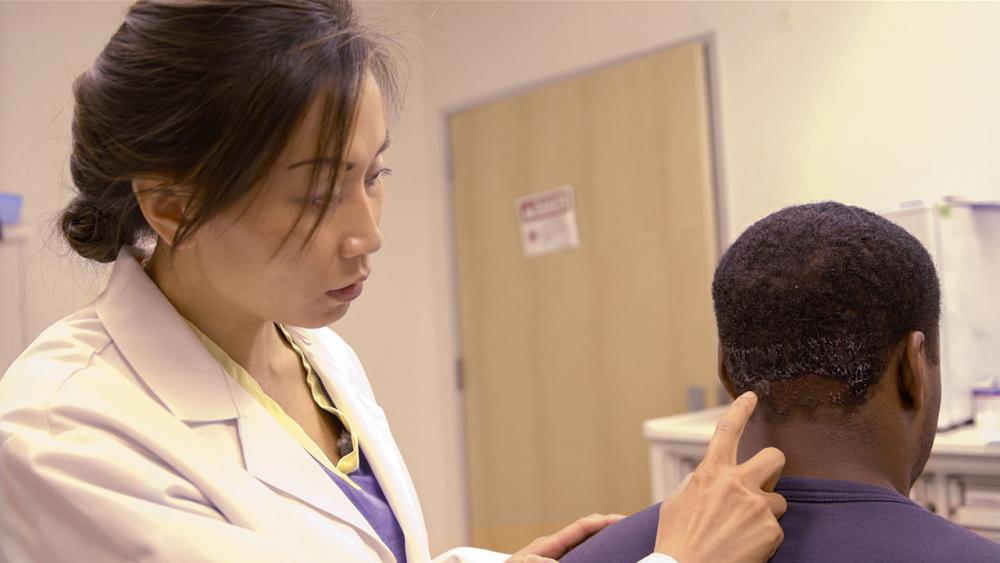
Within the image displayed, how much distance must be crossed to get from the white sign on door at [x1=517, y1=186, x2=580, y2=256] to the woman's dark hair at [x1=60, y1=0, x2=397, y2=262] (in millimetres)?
2115

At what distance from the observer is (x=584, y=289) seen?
307 cm

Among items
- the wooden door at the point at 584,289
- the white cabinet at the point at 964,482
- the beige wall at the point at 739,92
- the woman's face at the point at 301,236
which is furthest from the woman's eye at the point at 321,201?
the wooden door at the point at 584,289

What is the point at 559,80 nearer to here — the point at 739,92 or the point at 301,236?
the point at 739,92

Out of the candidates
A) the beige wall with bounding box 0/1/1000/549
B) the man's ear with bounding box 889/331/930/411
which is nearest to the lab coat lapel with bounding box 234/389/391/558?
the man's ear with bounding box 889/331/930/411

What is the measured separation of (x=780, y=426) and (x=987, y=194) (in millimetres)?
1706

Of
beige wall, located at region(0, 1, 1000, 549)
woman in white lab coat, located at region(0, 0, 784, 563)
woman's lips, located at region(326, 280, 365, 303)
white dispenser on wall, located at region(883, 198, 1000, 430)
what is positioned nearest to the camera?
woman in white lab coat, located at region(0, 0, 784, 563)

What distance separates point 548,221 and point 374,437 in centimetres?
197

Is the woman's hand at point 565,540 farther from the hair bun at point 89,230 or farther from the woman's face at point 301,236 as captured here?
the hair bun at point 89,230

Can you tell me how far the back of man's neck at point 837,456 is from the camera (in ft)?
2.85

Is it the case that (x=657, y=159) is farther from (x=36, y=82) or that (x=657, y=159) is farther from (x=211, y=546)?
(x=211, y=546)

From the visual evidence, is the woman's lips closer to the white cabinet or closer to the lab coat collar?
the lab coat collar

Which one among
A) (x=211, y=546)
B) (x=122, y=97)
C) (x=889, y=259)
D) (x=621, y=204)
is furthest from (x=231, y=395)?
(x=621, y=204)

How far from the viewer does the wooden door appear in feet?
9.25

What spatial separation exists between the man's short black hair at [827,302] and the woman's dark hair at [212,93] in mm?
436
